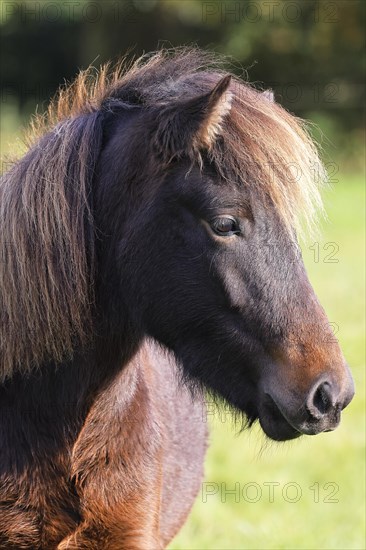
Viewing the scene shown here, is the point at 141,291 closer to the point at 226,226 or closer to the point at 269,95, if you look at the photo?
the point at 226,226

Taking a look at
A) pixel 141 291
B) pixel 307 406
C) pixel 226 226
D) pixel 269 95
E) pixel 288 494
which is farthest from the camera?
pixel 288 494

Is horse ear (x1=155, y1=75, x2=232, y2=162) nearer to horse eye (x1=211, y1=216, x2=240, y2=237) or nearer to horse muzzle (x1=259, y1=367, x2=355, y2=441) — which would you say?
horse eye (x1=211, y1=216, x2=240, y2=237)

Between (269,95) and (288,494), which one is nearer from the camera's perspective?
(269,95)

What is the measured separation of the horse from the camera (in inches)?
120

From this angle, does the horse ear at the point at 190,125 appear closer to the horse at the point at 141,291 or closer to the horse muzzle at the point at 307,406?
the horse at the point at 141,291

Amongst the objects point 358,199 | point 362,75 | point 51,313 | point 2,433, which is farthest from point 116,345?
point 362,75

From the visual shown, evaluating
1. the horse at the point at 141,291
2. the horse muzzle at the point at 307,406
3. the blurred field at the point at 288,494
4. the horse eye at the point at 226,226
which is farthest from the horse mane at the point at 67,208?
the blurred field at the point at 288,494

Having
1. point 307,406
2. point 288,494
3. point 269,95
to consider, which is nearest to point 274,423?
point 307,406

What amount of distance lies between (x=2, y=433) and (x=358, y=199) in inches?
694

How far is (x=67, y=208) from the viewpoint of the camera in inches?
129

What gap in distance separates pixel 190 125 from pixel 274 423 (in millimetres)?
1098

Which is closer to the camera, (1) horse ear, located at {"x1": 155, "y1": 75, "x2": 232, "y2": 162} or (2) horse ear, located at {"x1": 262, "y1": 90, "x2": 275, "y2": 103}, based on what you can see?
(1) horse ear, located at {"x1": 155, "y1": 75, "x2": 232, "y2": 162}

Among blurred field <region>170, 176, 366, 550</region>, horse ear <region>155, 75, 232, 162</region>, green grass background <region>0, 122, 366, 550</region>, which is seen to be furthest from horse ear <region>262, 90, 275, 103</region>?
blurred field <region>170, 176, 366, 550</region>

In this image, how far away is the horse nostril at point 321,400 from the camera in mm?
2908
